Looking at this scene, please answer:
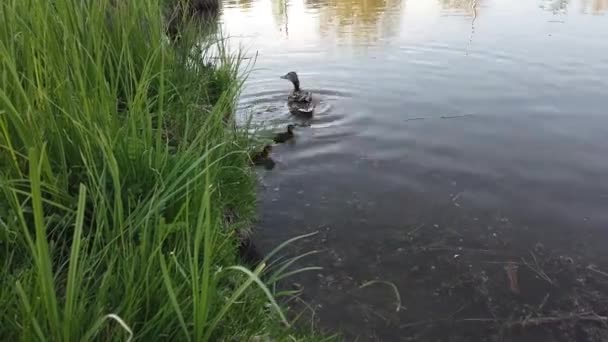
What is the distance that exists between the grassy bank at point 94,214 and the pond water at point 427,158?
118 cm

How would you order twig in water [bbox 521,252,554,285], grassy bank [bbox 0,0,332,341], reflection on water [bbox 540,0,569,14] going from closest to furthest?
grassy bank [bbox 0,0,332,341] < twig in water [bbox 521,252,554,285] < reflection on water [bbox 540,0,569,14]

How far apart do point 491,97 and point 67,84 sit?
6451 mm

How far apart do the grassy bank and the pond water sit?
1.18 m

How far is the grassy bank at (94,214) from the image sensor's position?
57.1 inches

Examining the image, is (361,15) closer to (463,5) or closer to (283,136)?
(463,5)

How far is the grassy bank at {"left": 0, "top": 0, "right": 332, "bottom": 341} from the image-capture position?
1.45 meters

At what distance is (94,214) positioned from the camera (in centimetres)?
188

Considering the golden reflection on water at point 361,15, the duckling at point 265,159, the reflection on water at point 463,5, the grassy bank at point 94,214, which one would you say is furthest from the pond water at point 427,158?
the reflection on water at point 463,5

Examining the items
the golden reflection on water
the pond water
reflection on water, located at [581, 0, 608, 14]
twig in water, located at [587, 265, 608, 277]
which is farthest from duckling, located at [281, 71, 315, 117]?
reflection on water, located at [581, 0, 608, 14]

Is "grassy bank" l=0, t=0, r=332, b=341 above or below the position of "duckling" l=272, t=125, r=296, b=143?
Answer: above

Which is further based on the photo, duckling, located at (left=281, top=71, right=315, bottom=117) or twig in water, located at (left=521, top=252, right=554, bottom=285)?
duckling, located at (left=281, top=71, right=315, bottom=117)

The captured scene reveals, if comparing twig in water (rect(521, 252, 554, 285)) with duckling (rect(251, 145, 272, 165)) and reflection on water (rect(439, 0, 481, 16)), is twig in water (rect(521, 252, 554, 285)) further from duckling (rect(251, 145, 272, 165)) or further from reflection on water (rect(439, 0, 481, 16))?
reflection on water (rect(439, 0, 481, 16))

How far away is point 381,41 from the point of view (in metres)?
11.3

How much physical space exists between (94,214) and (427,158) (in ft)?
14.2
